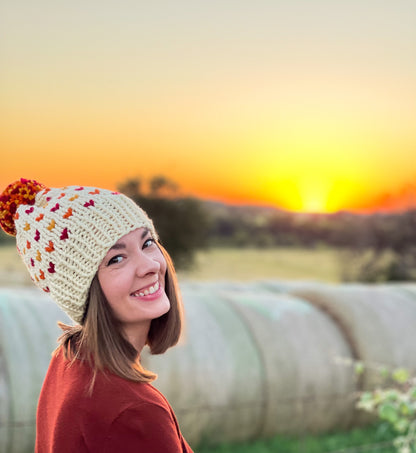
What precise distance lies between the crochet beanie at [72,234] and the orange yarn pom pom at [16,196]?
28 mm

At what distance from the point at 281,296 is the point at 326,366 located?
2.85 ft

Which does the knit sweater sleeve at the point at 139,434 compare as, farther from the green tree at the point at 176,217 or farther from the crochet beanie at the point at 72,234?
the green tree at the point at 176,217

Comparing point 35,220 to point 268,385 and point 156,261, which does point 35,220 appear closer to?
point 156,261

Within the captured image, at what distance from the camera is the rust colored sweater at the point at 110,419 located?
56.9 inches

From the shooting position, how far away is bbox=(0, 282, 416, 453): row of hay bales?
481 centimetres

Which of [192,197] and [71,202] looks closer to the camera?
[71,202]

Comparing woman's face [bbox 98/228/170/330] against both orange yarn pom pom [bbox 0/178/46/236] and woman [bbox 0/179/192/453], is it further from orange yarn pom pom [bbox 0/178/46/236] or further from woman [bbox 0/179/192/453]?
orange yarn pom pom [bbox 0/178/46/236]

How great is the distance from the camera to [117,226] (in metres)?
1.74

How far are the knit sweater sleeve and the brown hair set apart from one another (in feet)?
0.31

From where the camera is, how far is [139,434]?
1446mm


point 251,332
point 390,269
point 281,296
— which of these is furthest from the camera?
point 390,269

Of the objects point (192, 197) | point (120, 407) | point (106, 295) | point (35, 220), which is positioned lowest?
point (192, 197)

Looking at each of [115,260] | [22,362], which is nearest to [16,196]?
[115,260]

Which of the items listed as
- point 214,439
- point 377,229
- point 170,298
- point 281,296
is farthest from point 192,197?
point 170,298
